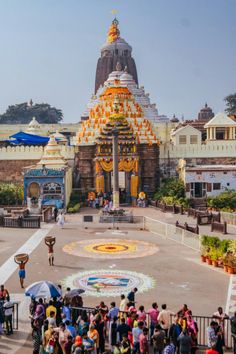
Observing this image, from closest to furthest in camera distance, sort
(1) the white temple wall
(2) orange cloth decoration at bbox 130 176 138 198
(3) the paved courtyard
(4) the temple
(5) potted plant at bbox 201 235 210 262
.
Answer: (3) the paved courtyard, (5) potted plant at bbox 201 235 210 262, (2) orange cloth decoration at bbox 130 176 138 198, (1) the white temple wall, (4) the temple

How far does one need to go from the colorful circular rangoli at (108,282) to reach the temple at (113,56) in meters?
57.9

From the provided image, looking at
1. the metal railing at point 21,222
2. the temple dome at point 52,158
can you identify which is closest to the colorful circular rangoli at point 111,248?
the metal railing at point 21,222

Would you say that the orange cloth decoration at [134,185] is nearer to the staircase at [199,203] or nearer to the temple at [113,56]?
the staircase at [199,203]

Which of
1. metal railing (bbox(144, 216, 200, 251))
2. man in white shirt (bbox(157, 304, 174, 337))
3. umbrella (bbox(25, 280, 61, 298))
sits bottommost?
man in white shirt (bbox(157, 304, 174, 337))

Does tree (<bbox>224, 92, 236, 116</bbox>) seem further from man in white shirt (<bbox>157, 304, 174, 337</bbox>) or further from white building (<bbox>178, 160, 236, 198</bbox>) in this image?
man in white shirt (<bbox>157, 304, 174, 337</bbox>)

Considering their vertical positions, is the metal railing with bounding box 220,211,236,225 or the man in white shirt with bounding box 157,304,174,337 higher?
the metal railing with bounding box 220,211,236,225

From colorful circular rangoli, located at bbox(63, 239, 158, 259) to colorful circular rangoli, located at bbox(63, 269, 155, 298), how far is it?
2933 millimetres

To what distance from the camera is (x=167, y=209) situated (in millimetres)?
35969

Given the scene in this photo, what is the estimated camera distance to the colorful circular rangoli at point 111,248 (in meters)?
22.1

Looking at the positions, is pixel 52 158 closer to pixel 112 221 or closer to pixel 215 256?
pixel 112 221

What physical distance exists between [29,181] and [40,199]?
1.99 m

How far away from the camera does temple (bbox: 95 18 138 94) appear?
241 ft

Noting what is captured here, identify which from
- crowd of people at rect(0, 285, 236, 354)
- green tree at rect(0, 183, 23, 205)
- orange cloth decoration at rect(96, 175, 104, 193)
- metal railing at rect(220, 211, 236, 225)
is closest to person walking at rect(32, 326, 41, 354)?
crowd of people at rect(0, 285, 236, 354)

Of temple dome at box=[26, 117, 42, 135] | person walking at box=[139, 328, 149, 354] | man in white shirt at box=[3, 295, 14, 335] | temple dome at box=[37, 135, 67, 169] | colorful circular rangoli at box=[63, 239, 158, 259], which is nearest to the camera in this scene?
person walking at box=[139, 328, 149, 354]
